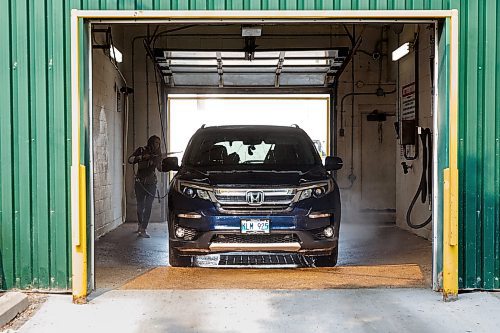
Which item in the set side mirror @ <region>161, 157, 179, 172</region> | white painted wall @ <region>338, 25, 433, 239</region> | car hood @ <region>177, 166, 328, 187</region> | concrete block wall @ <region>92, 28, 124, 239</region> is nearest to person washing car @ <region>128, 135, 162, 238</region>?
concrete block wall @ <region>92, 28, 124, 239</region>

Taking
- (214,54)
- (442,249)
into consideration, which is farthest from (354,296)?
(214,54)

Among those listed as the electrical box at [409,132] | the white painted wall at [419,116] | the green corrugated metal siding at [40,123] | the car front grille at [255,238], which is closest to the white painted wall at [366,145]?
the white painted wall at [419,116]

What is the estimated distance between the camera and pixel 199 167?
902cm

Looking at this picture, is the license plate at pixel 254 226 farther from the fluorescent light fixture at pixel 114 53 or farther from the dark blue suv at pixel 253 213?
the fluorescent light fixture at pixel 114 53

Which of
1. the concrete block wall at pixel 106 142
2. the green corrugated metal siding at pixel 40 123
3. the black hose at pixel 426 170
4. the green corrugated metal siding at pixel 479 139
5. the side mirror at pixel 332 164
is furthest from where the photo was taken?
the concrete block wall at pixel 106 142

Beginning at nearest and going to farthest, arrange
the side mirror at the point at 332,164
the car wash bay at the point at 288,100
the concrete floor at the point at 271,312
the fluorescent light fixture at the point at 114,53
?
the concrete floor at the point at 271,312 → the side mirror at the point at 332,164 → the car wash bay at the point at 288,100 → the fluorescent light fixture at the point at 114,53

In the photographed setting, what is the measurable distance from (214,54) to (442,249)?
7646 mm

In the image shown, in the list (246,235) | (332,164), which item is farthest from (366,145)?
(246,235)

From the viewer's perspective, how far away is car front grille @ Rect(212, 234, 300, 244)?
26.5ft

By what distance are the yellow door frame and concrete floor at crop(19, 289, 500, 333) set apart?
1.08ft

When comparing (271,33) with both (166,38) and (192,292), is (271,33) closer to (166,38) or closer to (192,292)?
(166,38)

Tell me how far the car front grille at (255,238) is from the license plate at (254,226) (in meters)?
0.06

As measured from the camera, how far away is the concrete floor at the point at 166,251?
8602 mm

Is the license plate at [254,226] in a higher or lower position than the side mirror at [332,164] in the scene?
lower
